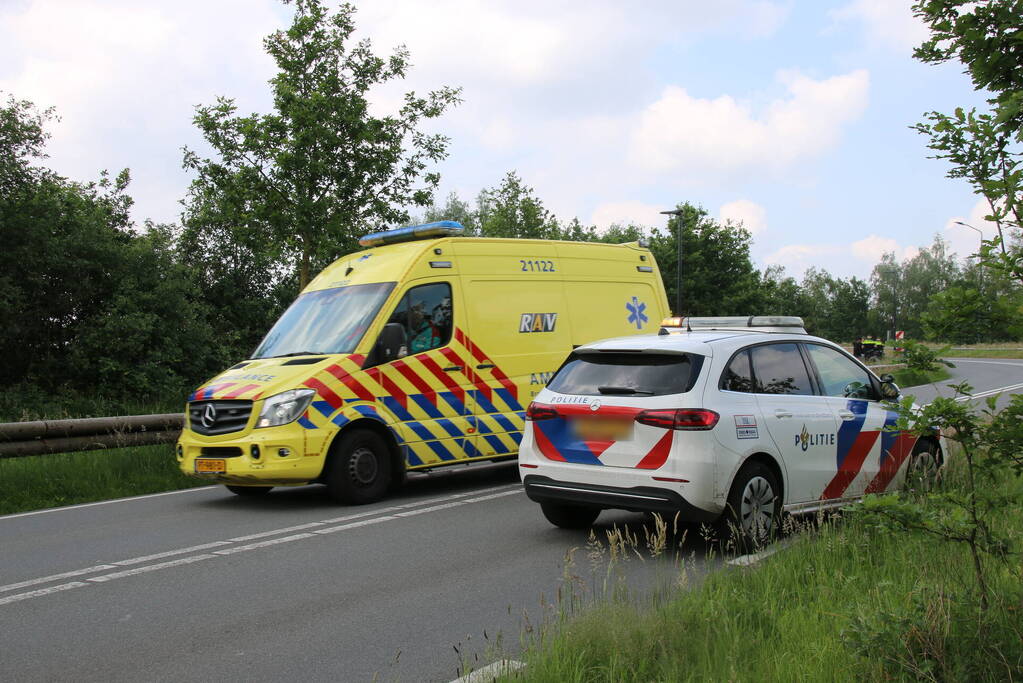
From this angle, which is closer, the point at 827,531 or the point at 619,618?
the point at 619,618

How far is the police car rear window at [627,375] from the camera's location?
695cm

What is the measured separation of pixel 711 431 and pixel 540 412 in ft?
4.68

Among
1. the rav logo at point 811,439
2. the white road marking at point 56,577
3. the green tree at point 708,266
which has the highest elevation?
the green tree at point 708,266

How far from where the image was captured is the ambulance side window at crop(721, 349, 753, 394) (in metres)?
7.05

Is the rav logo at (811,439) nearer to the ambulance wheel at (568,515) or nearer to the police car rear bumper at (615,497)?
the police car rear bumper at (615,497)

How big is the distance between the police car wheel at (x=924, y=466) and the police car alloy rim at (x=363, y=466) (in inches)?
196

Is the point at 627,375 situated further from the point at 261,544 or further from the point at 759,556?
the point at 261,544

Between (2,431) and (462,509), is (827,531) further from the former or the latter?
(2,431)

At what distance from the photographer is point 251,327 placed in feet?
108

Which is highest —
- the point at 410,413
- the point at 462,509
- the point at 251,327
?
the point at 251,327

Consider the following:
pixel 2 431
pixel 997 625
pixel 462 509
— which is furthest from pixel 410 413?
pixel 997 625

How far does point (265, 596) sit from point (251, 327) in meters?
28.1

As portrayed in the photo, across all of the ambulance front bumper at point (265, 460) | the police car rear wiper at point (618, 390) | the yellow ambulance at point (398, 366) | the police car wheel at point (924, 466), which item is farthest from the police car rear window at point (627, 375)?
the ambulance front bumper at point (265, 460)

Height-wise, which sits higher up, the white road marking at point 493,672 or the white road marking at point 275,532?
the white road marking at point 493,672
